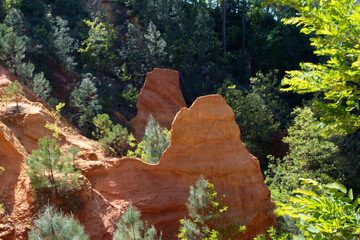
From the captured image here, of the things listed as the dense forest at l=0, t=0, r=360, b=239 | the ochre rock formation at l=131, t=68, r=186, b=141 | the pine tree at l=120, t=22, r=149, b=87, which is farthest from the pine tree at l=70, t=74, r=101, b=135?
the pine tree at l=120, t=22, r=149, b=87

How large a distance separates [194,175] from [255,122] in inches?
545

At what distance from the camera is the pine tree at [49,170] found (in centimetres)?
1088

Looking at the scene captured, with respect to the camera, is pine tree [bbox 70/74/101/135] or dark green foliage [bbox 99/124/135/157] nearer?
dark green foliage [bbox 99/124/135/157]

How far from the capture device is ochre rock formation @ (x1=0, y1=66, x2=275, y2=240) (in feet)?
39.4

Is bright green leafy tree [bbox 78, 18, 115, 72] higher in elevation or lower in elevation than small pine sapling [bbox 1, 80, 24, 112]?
higher

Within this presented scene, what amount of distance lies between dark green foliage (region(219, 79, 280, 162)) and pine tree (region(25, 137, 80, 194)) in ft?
53.6

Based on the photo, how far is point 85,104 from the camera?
943 inches

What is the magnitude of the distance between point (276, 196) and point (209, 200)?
23.7 feet

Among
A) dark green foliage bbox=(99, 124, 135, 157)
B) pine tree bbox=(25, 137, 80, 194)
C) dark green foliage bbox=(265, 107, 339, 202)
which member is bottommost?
dark green foliage bbox=(265, 107, 339, 202)

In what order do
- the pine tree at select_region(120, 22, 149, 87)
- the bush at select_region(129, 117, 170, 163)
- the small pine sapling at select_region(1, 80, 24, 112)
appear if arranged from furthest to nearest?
the pine tree at select_region(120, 22, 149, 87)
the bush at select_region(129, 117, 170, 163)
the small pine sapling at select_region(1, 80, 24, 112)

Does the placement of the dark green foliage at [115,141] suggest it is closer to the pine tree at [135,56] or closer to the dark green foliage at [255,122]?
the dark green foliage at [255,122]

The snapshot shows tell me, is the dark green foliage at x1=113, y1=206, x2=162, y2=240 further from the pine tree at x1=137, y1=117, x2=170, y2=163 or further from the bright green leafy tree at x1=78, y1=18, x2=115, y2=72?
the bright green leafy tree at x1=78, y1=18, x2=115, y2=72

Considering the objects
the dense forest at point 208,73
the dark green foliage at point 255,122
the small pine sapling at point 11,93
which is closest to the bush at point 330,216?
the dense forest at point 208,73

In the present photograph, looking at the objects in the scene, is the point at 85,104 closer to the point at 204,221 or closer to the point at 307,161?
the point at 204,221
